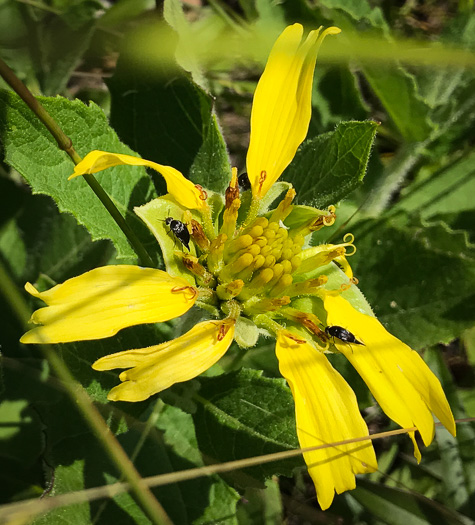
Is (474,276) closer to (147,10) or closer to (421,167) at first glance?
(421,167)

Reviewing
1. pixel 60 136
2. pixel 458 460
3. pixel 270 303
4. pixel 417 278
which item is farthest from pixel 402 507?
pixel 60 136

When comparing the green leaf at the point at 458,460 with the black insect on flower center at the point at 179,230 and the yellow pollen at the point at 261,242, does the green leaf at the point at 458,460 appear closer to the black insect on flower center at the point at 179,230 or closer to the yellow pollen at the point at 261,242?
the yellow pollen at the point at 261,242

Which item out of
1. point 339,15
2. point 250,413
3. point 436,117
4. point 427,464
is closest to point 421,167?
point 436,117

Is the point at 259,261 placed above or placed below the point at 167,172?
below

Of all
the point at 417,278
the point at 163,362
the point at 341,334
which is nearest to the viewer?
the point at 163,362

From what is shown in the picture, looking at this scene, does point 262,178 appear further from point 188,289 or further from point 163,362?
point 163,362

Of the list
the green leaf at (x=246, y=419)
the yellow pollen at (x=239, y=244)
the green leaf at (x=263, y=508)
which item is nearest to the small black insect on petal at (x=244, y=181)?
the yellow pollen at (x=239, y=244)
